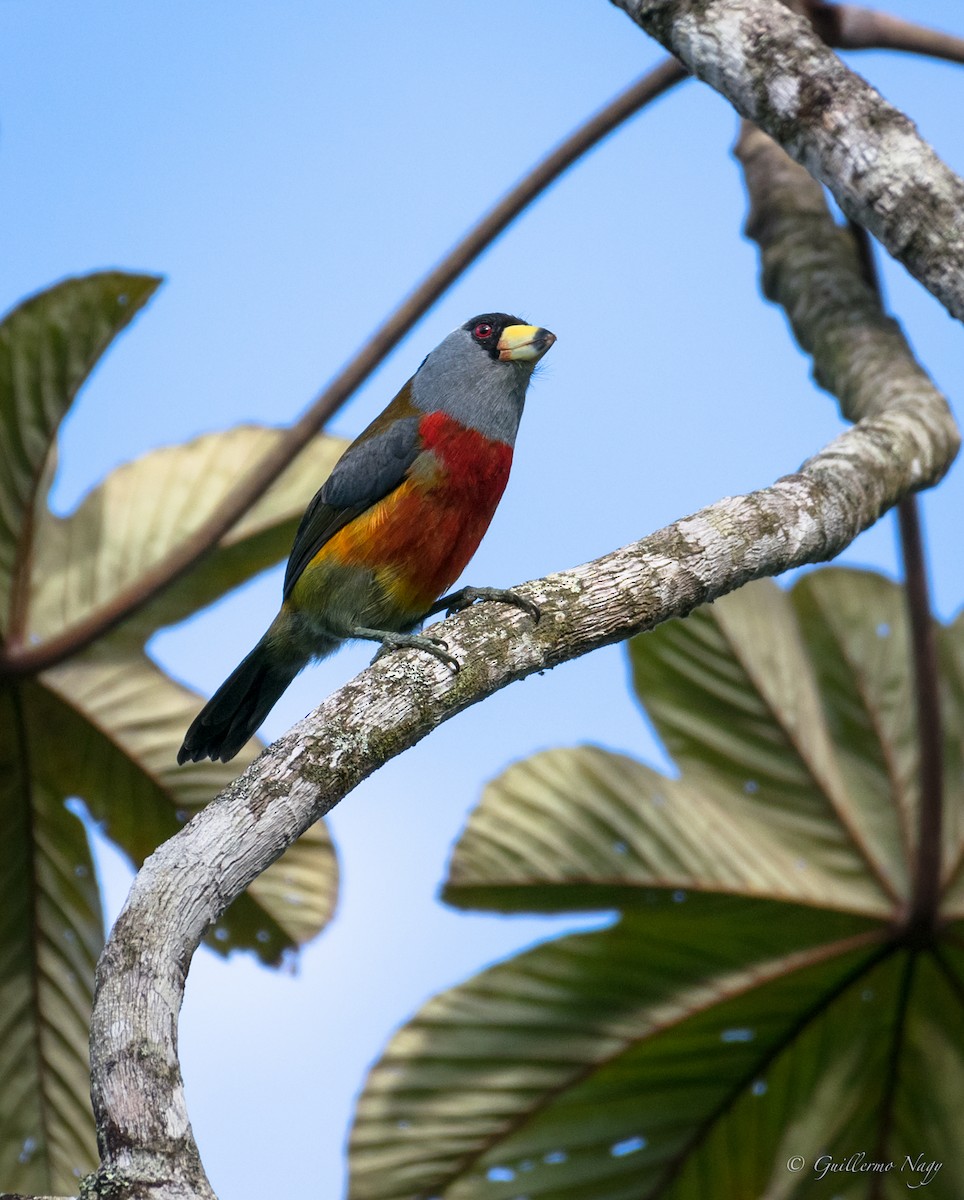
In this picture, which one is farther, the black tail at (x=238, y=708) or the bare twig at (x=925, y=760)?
the bare twig at (x=925, y=760)

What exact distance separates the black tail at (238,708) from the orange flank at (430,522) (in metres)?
0.36

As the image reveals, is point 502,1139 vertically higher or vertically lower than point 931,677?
lower

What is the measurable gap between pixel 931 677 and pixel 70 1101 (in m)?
3.31

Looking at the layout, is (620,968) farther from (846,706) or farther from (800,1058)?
(846,706)

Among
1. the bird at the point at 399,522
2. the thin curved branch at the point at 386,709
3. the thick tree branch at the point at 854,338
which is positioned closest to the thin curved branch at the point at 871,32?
the thick tree branch at the point at 854,338

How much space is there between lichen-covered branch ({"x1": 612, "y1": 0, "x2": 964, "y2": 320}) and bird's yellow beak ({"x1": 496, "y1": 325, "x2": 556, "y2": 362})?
794 millimetres

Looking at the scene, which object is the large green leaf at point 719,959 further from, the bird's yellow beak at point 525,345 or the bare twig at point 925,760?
the bird's yellow beak at point 525,345

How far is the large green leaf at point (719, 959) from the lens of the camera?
13.0 ft

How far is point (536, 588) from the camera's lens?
2574 millimetres

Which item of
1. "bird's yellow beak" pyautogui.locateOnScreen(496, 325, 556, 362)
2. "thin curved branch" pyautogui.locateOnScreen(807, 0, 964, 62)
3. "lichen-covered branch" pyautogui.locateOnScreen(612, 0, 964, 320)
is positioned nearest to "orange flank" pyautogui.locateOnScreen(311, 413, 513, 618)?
"bird's yellow beak" pyautogui.locateOnScreen(496, 325, 556, 362)

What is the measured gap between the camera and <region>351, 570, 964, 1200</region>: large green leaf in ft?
13.0

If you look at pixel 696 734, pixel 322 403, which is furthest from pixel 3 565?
pixel 696 734

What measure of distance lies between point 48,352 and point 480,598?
196cm

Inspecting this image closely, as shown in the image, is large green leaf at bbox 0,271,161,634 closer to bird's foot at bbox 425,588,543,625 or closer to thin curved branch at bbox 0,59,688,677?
thin curved branch at bbox 0,59,688,677
